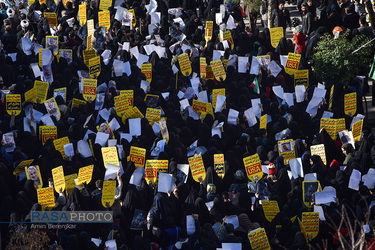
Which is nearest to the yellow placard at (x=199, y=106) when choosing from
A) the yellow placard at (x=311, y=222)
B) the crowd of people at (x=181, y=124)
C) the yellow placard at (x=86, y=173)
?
the crowd of people at (x=181, y=124)

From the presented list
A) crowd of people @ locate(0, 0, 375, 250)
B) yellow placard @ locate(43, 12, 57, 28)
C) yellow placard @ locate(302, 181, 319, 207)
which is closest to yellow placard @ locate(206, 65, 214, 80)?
crowd of people @ locate(0, 0, 375, 250)

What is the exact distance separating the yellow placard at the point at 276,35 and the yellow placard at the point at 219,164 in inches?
210

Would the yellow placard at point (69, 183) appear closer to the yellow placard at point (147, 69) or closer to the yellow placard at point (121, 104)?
the yellow placard at point (121, 104)

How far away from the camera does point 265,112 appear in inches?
579

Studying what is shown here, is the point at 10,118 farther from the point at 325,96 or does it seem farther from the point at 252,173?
the point at 325,96

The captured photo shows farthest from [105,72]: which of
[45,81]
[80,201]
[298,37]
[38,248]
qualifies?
[38,248]

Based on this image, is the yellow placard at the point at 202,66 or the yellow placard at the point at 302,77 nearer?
the yellow placard at the point at 302,77

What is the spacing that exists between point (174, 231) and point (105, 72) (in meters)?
5.89

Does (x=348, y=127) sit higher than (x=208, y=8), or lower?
lower

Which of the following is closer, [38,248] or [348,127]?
[38,248]

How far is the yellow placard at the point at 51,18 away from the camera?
18312 millimetres

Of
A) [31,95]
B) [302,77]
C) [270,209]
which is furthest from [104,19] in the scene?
[270,209]

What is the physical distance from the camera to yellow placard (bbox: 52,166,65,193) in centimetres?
1209

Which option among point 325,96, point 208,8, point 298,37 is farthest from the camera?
point 208,8
